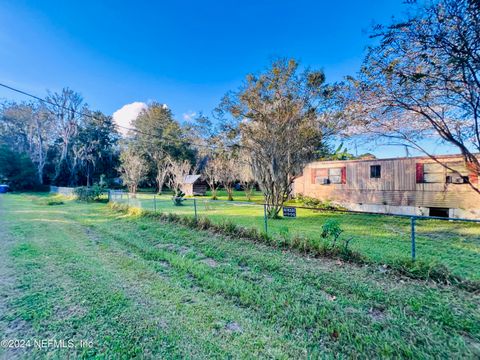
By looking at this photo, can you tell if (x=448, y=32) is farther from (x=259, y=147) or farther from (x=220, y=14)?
(x=220, y=14)

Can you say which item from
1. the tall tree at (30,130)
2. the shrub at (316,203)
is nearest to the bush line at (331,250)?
the shrub at (316,203)

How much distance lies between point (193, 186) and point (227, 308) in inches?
861

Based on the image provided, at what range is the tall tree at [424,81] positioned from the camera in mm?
3746

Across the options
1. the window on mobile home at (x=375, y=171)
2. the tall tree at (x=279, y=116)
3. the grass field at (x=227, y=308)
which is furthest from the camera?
the window on mobile home at (x=375, y=171)

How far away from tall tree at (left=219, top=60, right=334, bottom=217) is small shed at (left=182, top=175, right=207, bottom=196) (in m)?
15.3

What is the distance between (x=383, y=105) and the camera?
19.9 ft

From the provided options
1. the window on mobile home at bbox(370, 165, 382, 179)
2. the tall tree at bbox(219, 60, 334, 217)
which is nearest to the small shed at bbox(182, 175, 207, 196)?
the tall tree at bbox(219, 60, 334, 217)

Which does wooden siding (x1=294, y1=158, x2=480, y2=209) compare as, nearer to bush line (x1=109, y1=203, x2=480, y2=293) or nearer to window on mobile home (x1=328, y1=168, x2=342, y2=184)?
window on mobile home (x1=328, y1=168, x2=342, y2=184)

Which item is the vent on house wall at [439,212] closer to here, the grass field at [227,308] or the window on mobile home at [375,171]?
the window on mobile home at [375,171]

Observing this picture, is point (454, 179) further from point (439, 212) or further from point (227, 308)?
point (227, 308)

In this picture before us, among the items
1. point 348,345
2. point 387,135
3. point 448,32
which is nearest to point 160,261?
point 348,345

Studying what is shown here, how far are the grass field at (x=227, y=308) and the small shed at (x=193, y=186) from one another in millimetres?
19343

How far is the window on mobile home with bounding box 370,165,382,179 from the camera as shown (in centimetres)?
1127

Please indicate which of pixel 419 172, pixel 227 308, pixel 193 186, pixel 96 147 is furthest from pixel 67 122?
pixel 419 172
